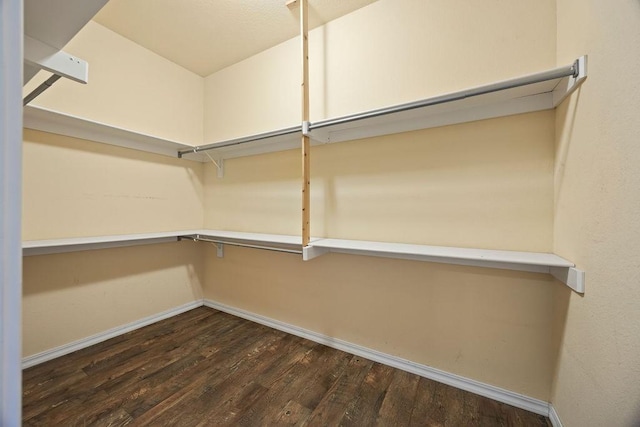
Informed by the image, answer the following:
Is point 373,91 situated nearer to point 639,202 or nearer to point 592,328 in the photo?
point 639,202

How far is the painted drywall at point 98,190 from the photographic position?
62.6 inches

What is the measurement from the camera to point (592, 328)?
866 mm

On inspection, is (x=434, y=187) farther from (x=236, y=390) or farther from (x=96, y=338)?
(x=96, y=338)

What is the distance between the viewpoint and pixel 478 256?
1140mm

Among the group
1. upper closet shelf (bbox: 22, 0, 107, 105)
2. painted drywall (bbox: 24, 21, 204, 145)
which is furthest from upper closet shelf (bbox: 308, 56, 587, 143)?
painted drywall (bbox: 24, 21, 204, 145)

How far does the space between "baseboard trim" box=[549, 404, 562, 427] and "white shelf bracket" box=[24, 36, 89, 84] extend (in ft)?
7.90

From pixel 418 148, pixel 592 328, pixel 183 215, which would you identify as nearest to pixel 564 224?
pixel 592 328

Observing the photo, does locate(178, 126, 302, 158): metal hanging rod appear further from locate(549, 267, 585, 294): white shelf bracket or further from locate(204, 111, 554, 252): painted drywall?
locate(549, 267, 585, 294): white shelf bracket

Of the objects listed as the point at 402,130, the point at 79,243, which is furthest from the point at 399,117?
the point at 79,243

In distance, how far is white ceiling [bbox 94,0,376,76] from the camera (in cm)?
165

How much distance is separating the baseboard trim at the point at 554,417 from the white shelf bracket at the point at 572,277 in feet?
2.09

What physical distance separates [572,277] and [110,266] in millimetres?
2839

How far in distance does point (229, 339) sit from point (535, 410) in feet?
6.29

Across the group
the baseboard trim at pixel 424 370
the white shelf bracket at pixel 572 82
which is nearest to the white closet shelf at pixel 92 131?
the baseboard trim at pixel 424 370
